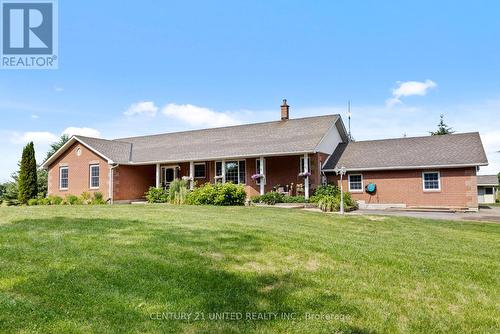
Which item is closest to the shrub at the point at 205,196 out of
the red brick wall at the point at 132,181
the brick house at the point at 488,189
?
the red brick wall at the point at 132,181

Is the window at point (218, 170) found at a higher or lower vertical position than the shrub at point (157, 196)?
higher

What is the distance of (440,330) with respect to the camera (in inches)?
154

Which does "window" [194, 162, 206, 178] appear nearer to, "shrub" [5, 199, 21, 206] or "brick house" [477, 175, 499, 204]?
"shrub" [5, 199, 21, 206]

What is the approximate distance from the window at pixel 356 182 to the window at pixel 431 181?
3484 millimetres

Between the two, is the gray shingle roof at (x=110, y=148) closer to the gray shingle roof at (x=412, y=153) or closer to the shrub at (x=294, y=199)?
the shrub at (x=294, y=199)

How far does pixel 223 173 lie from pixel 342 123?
30.4ft

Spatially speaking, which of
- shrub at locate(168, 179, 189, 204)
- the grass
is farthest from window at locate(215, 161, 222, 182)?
the grass

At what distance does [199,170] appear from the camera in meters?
24.7

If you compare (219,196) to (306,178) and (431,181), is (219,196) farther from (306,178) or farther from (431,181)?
(431,181)

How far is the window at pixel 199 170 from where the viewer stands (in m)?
24.6

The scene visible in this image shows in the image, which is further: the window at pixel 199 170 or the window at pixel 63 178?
the window at pixel 63 178

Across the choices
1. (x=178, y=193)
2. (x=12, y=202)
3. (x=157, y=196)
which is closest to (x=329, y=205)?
(x=178, y=193)

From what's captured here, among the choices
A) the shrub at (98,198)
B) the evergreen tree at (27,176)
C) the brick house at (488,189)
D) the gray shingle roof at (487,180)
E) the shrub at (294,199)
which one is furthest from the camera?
the brick house at (488,189)

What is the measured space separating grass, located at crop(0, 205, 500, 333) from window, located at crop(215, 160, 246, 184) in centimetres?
1467
